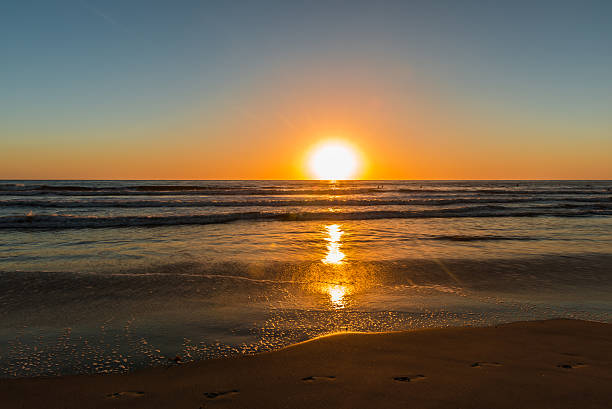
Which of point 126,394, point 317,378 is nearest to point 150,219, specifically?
point 126,394

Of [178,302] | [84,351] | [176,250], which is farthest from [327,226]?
[84,351]

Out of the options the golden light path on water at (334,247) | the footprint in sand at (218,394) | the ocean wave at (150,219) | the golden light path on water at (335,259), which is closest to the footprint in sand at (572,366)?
the golden light path on water at (335,259)

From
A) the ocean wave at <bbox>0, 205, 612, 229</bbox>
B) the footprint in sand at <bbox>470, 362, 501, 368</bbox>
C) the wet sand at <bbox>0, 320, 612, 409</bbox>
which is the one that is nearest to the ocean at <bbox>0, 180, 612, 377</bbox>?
the wet sand at <bbox>0, 320, 612, 409</bbox>

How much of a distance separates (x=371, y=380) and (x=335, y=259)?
18.1 ft

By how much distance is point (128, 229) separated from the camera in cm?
1438

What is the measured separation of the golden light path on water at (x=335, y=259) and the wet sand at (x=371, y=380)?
5.01 ft

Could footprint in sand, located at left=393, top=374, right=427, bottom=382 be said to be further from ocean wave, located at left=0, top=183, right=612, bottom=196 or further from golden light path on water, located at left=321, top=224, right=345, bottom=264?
ocean wave, located at left=0, top=183, right=612, bottom=196

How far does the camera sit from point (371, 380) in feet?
10.0

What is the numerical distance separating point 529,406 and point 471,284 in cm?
400

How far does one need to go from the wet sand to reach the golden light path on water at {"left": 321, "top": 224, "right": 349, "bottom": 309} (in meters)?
1.53

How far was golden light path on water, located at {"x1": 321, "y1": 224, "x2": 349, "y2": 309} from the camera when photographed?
5500 millimetres

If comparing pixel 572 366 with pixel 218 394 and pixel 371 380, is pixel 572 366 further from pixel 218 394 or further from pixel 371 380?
pixel 218 394

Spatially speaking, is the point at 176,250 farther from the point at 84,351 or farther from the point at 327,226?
the point at 327,226

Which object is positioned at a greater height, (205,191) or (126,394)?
(205,191)
